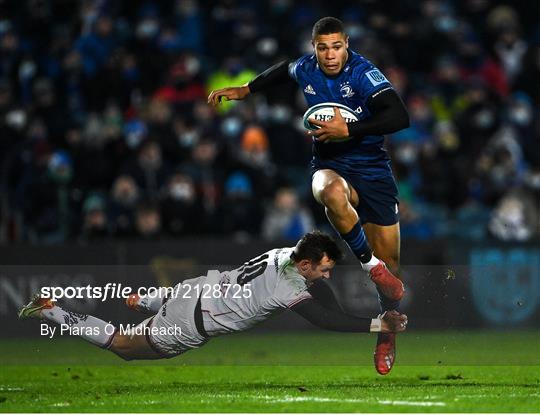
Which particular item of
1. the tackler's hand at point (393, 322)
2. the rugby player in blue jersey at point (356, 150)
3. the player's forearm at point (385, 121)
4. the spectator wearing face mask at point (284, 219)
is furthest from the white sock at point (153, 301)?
the spectator wearing face mask at point (284, 219)

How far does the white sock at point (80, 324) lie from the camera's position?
1068cm

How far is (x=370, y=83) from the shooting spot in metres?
10.3

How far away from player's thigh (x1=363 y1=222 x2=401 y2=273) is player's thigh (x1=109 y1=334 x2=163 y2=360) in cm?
195

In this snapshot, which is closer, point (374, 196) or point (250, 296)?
point (250, 296)

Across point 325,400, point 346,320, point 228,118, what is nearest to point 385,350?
point 346,320

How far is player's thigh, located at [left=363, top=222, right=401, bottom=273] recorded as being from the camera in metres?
11.1

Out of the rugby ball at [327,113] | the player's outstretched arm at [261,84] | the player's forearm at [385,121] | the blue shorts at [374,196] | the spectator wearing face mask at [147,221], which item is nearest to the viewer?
the player's forearm at [385,121]

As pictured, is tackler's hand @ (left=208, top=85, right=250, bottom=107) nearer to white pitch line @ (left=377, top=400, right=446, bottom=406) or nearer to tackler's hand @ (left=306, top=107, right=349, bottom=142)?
tackler's hand @ (left=306, top=107, right=349, bottom=142)

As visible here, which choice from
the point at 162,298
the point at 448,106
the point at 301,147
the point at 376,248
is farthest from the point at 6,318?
the point at 448,106

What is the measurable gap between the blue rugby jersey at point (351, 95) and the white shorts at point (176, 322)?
57.1 inches

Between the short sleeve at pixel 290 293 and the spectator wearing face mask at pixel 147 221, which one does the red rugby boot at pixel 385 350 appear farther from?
the spectator wearing face mask at pixel 147 221

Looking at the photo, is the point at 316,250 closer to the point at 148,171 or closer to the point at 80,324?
the point at 80,324

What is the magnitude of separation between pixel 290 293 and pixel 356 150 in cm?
125

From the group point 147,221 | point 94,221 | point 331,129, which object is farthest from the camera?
point 94,221
